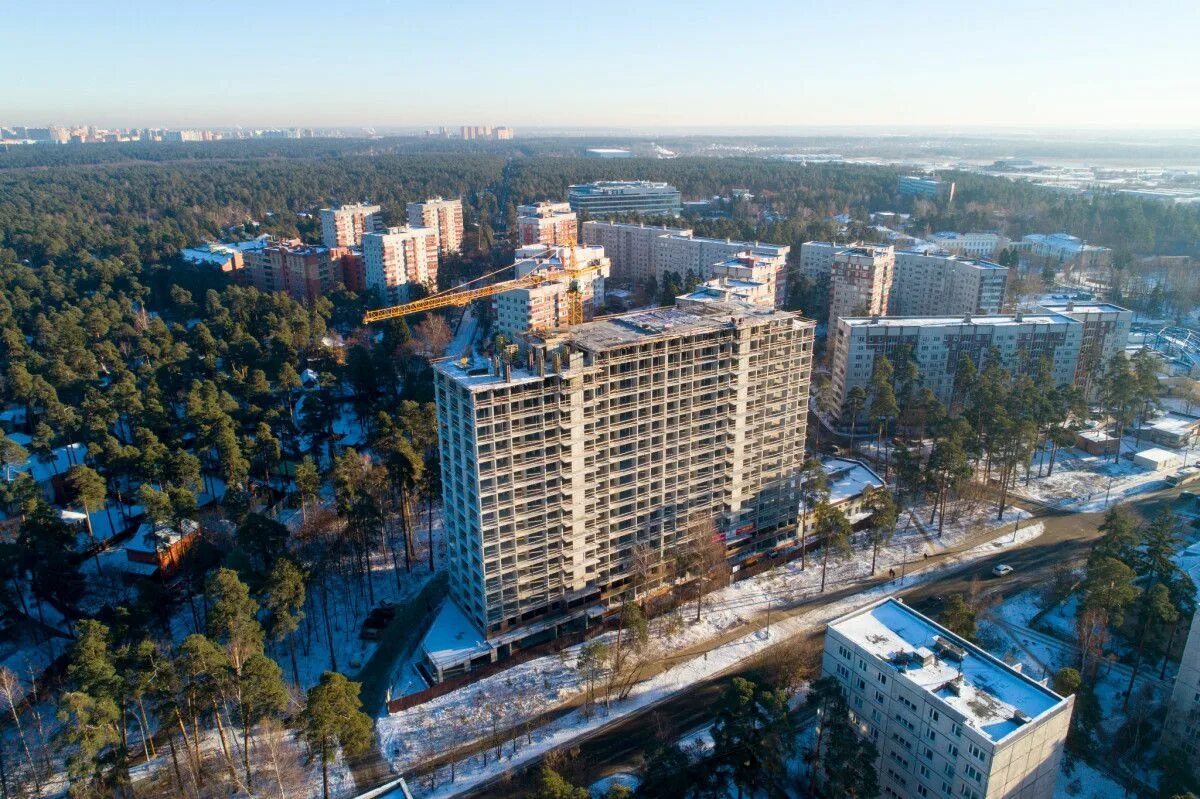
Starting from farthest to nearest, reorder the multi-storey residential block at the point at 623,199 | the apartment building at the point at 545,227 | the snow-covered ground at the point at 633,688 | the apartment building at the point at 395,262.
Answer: the multi-storey residential block at the point at 623,199
the apartment building at the point at 545,227
the apartment building at the point at 395,262
the snow-covered ground at the point at 633,688

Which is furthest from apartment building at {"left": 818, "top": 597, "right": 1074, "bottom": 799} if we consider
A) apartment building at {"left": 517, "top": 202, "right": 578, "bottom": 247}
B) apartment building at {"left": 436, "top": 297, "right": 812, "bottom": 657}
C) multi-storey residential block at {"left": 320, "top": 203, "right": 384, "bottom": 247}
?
multi-storey residential block at {"left": 320, "top": 203, "right": 384, "bottom": 247}

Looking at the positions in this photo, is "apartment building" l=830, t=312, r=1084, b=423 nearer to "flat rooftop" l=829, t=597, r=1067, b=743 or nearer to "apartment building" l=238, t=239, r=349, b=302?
"flat rooftop" l=829, t=597, r=1067, b=743

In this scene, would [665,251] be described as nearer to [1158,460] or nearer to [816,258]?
[816,258]

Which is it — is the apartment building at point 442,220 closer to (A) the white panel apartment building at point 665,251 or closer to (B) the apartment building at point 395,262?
(B) the apartment building at point 395,262

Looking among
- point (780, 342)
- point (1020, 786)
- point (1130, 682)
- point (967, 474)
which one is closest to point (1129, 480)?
point (967, 474)

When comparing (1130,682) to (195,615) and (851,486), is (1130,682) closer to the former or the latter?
(851,486)

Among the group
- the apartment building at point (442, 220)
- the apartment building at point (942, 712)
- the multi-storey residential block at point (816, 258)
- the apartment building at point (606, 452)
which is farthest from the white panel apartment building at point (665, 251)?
the apartment building at point (942, 712)
